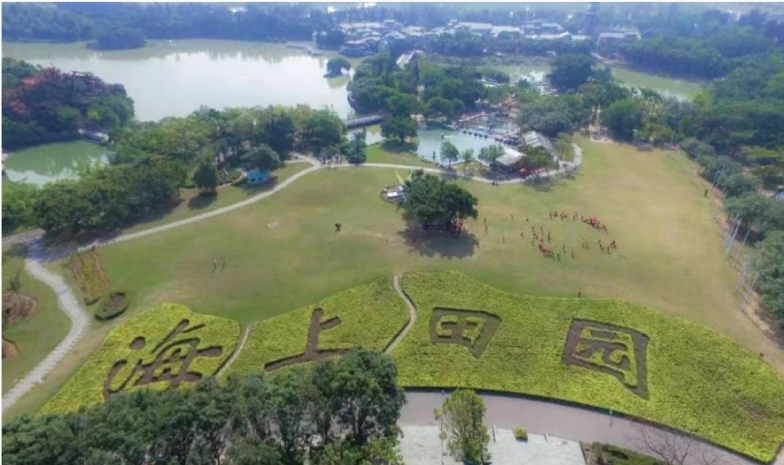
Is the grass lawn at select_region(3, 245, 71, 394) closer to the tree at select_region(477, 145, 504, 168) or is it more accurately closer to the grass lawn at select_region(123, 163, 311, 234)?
the grass lawn at select_region(123, 163, 311, 234)

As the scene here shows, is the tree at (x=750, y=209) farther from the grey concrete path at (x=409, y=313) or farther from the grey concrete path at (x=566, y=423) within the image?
the grey concrete path at (x=409, y=313)

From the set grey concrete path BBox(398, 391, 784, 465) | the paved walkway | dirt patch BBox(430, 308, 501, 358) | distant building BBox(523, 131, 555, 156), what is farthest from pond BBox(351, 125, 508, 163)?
grey concrete path BBox(398, 391, 784, 465)

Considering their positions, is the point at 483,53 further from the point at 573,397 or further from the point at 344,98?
the point at 573,397

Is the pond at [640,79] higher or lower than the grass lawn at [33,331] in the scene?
higher

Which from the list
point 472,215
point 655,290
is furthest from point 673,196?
point 472,215

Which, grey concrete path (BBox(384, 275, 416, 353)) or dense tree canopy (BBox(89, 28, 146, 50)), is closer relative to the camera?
grey concrete path (BBox(384, 275, 416, 353))

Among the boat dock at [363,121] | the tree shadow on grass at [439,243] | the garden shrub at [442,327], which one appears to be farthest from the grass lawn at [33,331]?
the boat dock at [363,121]

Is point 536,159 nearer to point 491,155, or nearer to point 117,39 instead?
point 491,155
